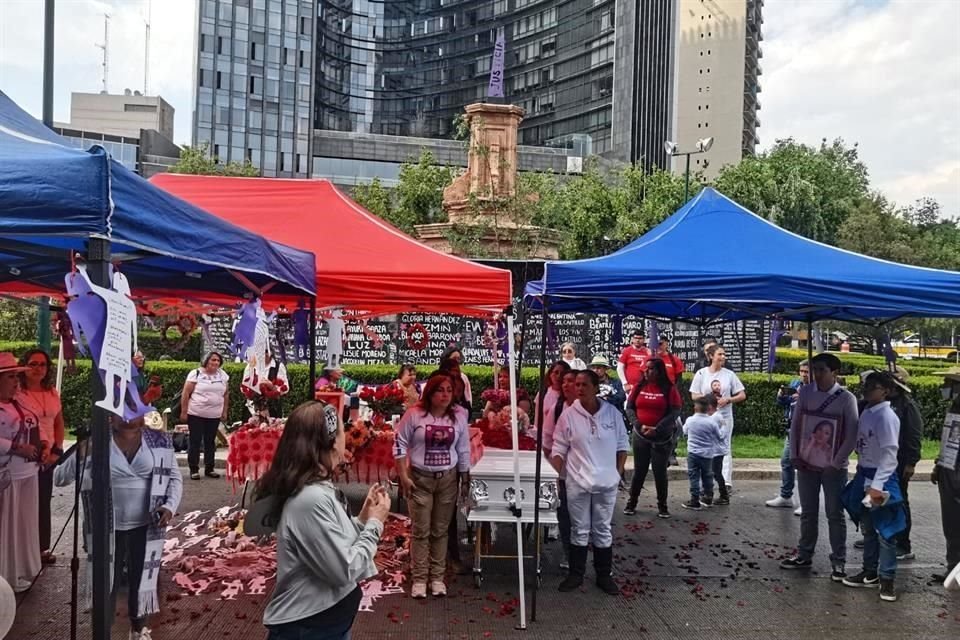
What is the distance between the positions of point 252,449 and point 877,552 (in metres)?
5.68

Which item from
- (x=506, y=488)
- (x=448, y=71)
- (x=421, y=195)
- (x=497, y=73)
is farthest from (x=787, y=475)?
(x=448, y=71)

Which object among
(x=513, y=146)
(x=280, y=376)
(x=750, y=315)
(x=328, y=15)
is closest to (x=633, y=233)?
(x=513, y=146)

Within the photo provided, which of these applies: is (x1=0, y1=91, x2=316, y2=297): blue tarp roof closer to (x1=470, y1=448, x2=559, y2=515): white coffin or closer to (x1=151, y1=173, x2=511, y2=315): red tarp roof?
(x1=151, y1=173, x2=511, y2=315): red tarp roof

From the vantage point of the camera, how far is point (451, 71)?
108 meters

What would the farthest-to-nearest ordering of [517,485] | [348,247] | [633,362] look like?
[633,362] < [348,247] < [517,485]

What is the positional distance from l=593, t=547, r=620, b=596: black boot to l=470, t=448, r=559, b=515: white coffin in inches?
20.2

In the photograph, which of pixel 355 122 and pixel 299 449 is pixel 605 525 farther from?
pixel 355 122

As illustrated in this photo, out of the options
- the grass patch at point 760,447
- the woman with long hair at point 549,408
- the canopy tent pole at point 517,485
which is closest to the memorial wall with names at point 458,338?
the grass patch at point 760,447

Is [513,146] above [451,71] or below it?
below

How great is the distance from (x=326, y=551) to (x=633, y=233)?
101 feet

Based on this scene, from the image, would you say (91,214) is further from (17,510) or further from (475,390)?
(475,390)

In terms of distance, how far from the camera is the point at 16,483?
545cm

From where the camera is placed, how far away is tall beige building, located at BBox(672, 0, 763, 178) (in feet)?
314

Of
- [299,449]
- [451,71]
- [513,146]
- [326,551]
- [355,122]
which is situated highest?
[451,71]
